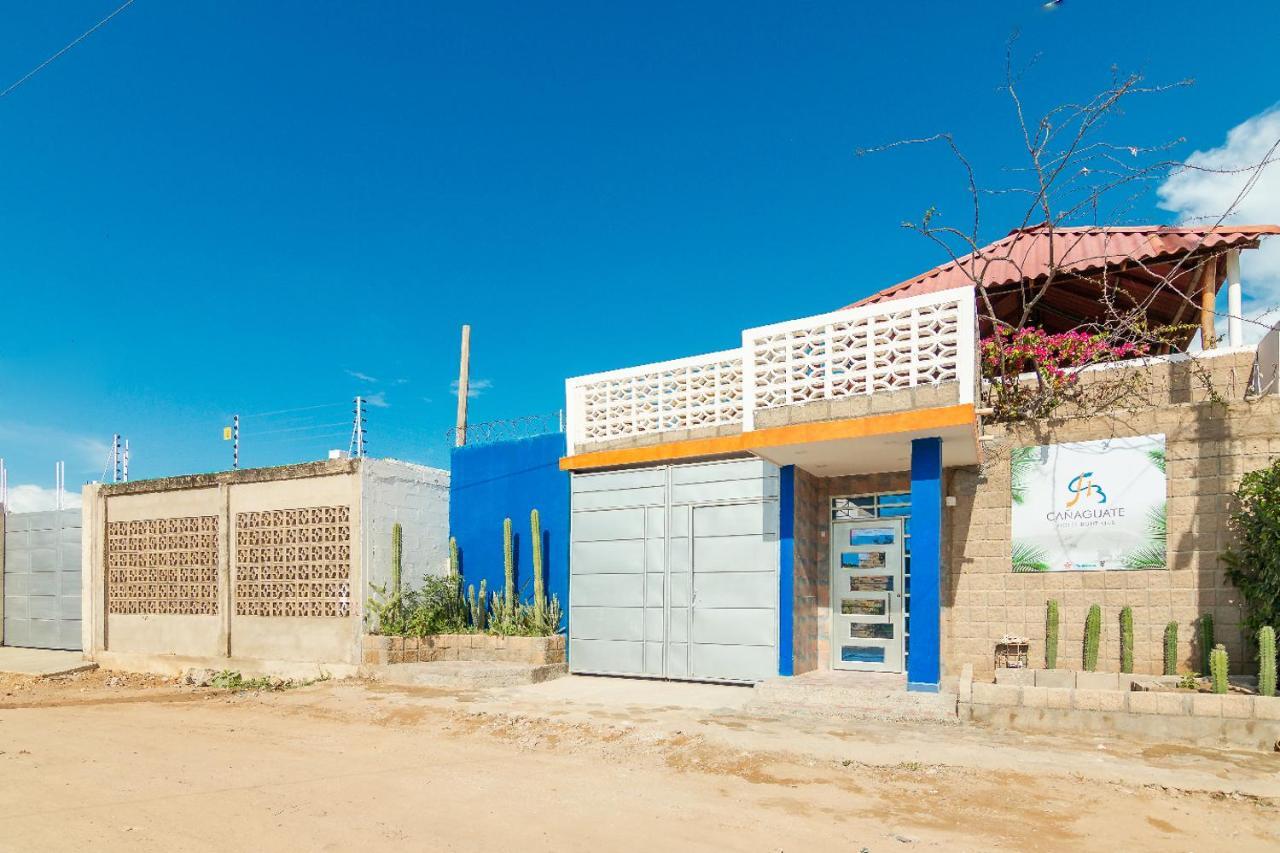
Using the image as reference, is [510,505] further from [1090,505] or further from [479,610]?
[1090,505]

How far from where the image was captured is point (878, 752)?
268 inches

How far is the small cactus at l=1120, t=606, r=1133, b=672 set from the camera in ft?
28.1

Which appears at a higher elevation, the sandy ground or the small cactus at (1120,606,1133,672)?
the small cactus at (1120,606,1133,672)

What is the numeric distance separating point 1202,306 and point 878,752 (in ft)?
23.8

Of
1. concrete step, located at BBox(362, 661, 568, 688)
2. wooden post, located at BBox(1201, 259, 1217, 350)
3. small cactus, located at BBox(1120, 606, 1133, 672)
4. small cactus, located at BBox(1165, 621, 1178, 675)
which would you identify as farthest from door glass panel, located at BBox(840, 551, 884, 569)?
wooden post, located at BBox(1201, 259, 1217, 350)

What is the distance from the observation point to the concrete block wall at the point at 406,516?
40.9 ft

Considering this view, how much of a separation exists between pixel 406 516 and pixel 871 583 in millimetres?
6804

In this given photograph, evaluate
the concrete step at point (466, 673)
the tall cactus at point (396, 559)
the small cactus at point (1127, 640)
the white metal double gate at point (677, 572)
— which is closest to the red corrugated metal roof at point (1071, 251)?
the white metal double gate at point (677, 572)

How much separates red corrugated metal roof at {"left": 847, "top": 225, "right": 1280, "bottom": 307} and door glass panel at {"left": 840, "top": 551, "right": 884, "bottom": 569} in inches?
138

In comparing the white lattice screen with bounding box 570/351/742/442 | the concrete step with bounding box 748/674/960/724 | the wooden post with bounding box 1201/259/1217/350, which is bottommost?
the concrete step with bounding box 748/674/960/724

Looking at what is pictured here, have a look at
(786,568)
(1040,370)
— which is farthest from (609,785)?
(1040,370)

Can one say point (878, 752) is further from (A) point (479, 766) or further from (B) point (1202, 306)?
(B) point (1202, 306)

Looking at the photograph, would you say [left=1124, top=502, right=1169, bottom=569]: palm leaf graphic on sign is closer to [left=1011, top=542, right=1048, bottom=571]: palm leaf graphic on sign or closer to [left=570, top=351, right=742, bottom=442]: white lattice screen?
[left=1011, top=542, right=1048, bottom=571]: palm leaf graphic on sign

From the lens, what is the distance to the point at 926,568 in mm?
8516
